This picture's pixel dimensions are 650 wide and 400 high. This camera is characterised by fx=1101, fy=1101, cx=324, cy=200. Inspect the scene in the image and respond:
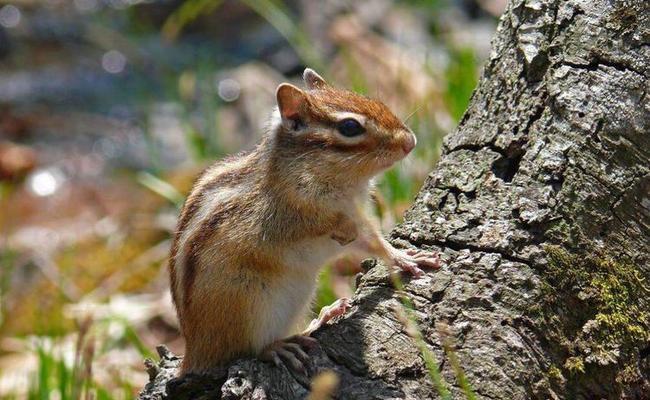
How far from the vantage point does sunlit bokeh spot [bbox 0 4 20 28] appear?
12.5 meters

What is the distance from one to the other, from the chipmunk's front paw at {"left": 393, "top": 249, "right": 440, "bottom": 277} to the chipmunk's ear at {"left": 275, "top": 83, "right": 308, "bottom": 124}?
27.9 inches

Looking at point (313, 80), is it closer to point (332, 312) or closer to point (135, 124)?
point (332, 312)

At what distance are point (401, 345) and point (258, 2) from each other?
3.08 metres

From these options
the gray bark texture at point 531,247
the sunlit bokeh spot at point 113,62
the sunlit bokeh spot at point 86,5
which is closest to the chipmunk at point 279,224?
the gray bark texture at point 531,247

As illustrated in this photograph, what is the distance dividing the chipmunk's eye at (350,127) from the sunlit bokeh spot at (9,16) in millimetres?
9555

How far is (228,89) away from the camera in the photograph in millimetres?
10117

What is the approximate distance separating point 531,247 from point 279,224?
88 centimetres

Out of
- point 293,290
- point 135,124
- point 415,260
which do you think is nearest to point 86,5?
point 135,124

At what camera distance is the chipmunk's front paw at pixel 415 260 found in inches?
131

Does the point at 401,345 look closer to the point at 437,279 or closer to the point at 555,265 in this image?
the point at 437,279

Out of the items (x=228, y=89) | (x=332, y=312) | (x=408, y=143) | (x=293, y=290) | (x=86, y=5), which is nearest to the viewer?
(x=332, y=312)

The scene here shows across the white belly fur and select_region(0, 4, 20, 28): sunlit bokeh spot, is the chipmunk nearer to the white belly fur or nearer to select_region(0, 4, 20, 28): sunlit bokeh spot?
the white belly fur

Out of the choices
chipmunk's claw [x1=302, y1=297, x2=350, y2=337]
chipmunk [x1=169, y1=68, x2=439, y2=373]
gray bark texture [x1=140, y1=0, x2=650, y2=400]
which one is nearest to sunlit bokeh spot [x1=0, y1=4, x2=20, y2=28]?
chipmunk [x1=169, y1=68, x2=439, y2=373]

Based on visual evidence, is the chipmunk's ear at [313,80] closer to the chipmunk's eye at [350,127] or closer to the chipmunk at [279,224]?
the chipmunk at [279,224]
